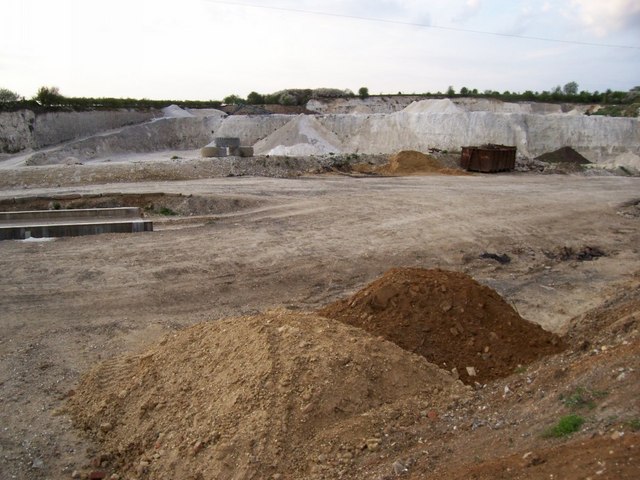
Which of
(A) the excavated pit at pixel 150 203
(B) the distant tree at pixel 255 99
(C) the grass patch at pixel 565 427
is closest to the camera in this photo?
(C) the grass patch at pixel 565 427

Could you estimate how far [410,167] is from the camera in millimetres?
30203

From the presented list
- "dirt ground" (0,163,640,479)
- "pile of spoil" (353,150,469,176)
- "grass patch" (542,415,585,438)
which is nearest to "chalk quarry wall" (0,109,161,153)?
"dirt ground" (0,163,640,479)

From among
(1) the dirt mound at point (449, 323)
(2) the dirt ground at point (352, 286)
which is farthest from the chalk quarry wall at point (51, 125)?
(1) the dirt mound at point (449, 323)

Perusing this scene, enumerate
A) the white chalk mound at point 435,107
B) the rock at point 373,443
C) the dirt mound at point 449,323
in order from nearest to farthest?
the rock at point 373,443 → the dirt mound at point 449,323 → the white chalk mound at point 435,107

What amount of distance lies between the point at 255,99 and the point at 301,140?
21.6 metres

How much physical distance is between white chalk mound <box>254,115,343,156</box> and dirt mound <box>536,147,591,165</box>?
14.0 metres

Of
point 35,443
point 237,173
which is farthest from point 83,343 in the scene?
point 237,173

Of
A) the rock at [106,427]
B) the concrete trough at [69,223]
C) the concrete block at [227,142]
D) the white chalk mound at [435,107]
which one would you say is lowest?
the rock at [106,427]

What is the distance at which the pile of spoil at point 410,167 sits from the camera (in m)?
29.9

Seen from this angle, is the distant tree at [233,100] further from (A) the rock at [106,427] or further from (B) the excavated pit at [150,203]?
(A) the rock at [106,427]

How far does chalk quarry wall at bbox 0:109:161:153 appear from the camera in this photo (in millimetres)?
35031

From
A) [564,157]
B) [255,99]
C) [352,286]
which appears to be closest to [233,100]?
[255,99]

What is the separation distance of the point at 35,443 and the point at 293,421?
3.07m

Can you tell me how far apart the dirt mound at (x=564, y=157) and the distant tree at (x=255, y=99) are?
30.6 meters
